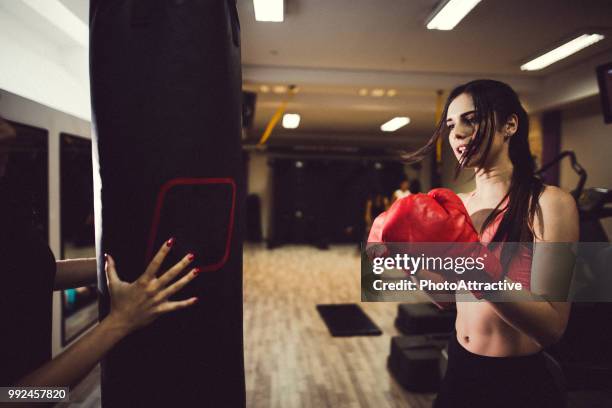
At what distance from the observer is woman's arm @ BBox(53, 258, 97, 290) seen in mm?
1294

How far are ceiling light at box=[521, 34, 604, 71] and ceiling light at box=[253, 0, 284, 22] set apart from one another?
10.3 feet

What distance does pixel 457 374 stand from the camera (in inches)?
51.1

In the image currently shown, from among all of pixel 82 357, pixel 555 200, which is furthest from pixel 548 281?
pixel 82 357

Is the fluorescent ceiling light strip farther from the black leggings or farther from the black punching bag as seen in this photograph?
the black leggings

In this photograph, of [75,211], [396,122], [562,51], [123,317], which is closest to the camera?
[123,317]

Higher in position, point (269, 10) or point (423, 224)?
point (269, 10)

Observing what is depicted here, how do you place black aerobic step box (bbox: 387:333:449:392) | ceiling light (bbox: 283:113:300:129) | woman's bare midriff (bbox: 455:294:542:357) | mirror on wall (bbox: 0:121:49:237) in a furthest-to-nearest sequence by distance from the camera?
ceiling light (bbox: 283:113:300:129) < black aerobic step box (bbox: 387:333:449:392) < mirror on wall (bbox: 0:121:49:237) < woman's bare midriff (bbox: 455:294:542:357)

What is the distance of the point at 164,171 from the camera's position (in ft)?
2.88

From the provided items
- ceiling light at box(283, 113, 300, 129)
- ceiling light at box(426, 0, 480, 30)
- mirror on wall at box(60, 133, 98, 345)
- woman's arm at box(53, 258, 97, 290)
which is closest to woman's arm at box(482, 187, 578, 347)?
woman's arm at box(53, 258, 97, 290)

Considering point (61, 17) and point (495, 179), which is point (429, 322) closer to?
point (495, 179)

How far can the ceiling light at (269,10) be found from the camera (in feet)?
9.94

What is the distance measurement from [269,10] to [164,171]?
110 inches

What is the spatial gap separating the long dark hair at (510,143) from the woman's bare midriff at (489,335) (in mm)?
267

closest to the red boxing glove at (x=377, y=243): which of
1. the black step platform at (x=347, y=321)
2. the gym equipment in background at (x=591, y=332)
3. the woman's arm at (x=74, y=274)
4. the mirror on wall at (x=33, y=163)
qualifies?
the woman's arm at (x=74, y=274)
